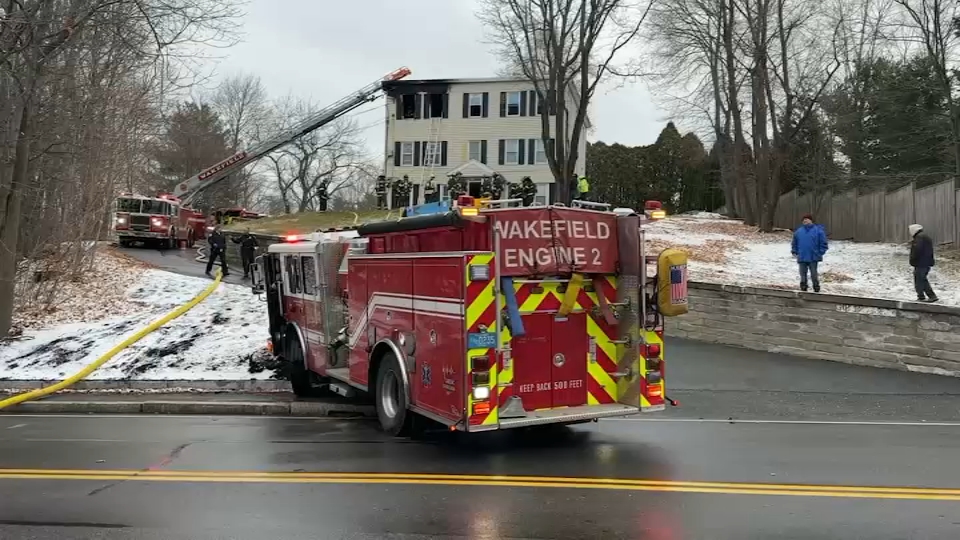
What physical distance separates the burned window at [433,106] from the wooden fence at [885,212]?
68.6ft

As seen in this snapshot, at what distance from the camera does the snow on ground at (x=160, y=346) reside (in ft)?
42.0

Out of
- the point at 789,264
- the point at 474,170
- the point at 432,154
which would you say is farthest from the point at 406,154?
the point at 789,264

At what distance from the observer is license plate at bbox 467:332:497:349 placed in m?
6.97

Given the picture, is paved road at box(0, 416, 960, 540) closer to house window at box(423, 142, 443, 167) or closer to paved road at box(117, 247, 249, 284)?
paved road at box(117, 247, 249, 284)

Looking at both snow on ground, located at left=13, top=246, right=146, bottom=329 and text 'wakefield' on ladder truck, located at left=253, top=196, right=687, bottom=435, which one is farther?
snow on ground, located at left=13, top=246, right=146, bottom=329

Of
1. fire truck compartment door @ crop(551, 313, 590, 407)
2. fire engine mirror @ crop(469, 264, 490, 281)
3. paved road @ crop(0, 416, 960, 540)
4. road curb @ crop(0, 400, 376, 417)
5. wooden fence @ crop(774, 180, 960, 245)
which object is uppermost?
wooden fence @ crop(774, 180, 960, 245)

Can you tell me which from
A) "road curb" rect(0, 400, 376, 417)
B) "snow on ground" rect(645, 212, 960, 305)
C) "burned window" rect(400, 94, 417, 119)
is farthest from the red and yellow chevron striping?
"burned window" rect(400, 94, 417, 119)

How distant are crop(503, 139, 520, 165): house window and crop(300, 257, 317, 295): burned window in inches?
1375

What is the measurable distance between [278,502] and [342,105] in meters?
47.0

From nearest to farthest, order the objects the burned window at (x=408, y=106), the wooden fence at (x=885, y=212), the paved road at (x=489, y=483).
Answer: the paved road at (x=489, y=483), the wooden fence at (x=885, y=212), the burned window at (x=408, y=106)

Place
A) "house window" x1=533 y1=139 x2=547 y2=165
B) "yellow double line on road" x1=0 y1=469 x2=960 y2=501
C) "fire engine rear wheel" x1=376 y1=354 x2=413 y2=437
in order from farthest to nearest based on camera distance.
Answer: "house window" x1=533 y1=139 x2=547 y2=165, "fire engine rear wheel" x1=376 y1=354 x2=413 y2=437, "yellow double line on road" x1=0 y1=469 x2=960 y2=501

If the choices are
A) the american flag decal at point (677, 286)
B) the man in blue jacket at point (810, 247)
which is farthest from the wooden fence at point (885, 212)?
the american flag decal at point (677, 286)

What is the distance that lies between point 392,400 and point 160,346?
287 inches

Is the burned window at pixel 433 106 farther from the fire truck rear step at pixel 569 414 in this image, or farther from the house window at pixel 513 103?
the fire truck rear step at pixel 569 414
